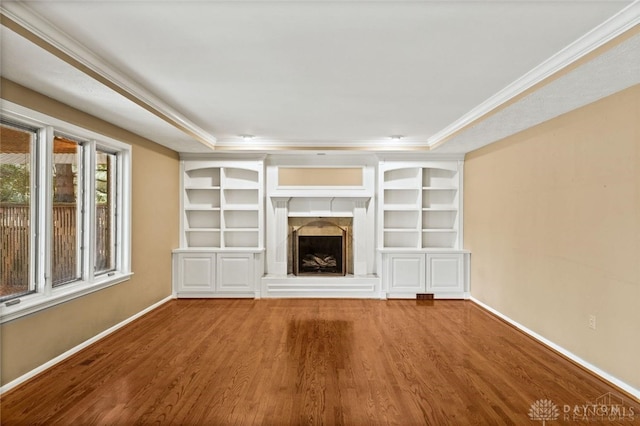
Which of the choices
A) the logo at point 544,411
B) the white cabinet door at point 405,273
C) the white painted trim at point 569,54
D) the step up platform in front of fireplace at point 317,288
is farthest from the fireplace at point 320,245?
the logo at point 544,411

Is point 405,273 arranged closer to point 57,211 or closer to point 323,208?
point 323,208

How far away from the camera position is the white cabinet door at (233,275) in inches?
216

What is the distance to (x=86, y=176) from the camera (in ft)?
11.6

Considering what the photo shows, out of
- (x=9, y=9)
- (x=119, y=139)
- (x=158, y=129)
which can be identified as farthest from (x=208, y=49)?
(x=119, y=139)

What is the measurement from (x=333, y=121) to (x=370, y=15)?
7.17 ft

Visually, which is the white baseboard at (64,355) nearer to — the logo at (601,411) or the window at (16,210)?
the window at (16,210)

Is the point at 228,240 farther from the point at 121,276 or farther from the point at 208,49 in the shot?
the point at 208,49

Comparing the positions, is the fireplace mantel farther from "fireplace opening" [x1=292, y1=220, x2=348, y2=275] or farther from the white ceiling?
the white ceiling

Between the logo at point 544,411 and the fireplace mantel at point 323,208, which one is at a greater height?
the fireplace mantel at point 323,208

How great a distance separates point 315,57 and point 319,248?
12.8ft

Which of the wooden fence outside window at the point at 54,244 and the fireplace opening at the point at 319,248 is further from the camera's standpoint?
the fireplace opening at the point at 319,248

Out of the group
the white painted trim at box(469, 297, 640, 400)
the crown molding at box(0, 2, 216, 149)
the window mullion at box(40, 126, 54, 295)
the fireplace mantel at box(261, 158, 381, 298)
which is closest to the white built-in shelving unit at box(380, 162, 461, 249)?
the fireplace mantel at box(261, 158, 381, 298)

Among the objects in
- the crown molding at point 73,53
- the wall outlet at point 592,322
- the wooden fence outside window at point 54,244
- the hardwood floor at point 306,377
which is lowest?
the hardwood floor at point 306,377

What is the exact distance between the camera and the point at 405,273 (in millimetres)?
5539
